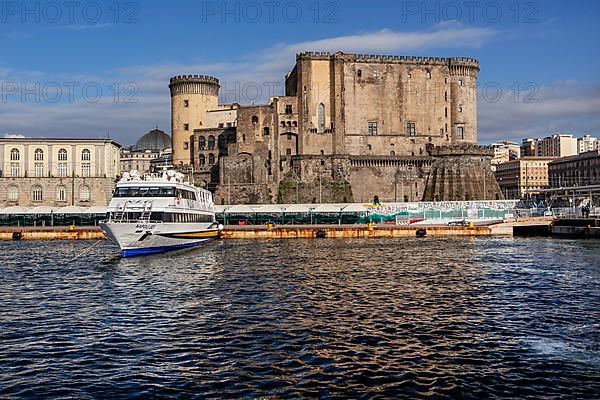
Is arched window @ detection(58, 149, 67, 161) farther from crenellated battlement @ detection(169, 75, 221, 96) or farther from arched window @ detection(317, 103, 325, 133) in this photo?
arched window @ detection(317, 103, 325, 133)

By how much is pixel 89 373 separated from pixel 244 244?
46313 mm

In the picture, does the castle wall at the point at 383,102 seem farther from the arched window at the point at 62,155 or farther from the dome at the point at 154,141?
the dome at the point at 154,141

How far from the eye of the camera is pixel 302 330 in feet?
71.8

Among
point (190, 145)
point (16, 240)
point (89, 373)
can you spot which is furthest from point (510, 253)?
→ point (190, 145)

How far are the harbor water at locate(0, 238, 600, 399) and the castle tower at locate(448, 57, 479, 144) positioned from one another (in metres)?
81.3

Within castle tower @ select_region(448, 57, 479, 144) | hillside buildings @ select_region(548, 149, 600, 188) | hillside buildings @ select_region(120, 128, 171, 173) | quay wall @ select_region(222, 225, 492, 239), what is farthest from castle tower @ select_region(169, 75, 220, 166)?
hillside buildings @ select_region(548, 149, 600, 188)

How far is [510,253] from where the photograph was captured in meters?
50.9

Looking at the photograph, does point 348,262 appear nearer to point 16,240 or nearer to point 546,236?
point 546,236

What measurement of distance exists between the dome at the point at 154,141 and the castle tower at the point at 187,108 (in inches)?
2757

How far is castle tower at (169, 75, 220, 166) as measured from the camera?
125 m

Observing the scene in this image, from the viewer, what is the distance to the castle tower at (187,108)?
411ft

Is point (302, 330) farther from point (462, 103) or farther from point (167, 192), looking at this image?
point (462, 103)

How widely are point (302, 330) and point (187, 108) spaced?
108544mm

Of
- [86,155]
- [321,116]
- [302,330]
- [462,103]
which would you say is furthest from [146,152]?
[302,330]
